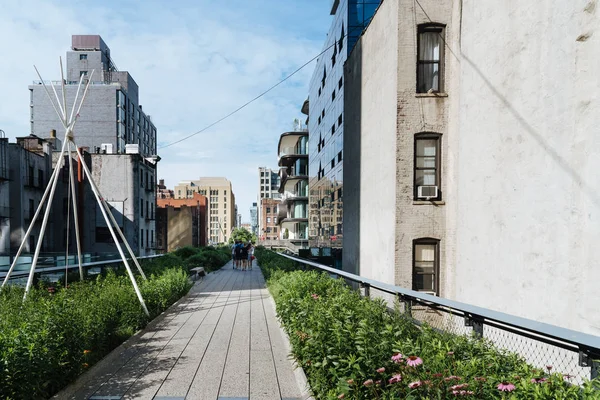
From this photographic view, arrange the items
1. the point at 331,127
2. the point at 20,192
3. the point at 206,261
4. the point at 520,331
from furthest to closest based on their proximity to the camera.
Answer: the point at 20,192 < the point at 331,127 < the point at 206,261 < the point at 520,331

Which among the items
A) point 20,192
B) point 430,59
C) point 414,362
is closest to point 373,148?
point 430,59

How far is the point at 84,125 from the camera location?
6531cm

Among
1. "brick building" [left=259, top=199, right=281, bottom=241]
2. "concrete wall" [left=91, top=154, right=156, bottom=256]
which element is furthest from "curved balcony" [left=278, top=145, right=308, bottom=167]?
"brick building" [left=259, top=199, right=281, bottom=241]

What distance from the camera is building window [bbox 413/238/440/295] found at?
12219 mm

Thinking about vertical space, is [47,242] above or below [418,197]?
below

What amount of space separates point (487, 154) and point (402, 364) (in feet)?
25.5

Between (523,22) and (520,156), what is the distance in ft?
9.85

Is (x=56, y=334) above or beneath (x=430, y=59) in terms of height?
beneath

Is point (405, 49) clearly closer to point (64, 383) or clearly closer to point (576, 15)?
point (576, 15)

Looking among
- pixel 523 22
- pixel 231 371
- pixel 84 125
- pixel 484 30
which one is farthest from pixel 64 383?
pixel 84 125

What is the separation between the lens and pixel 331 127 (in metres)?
28.2

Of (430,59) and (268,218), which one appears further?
(268,218)

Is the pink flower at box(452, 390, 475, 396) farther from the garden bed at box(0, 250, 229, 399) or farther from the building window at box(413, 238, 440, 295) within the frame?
the building window at box(413, 238, 440, 295)

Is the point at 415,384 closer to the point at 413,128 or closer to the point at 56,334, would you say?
the point at 56,334
